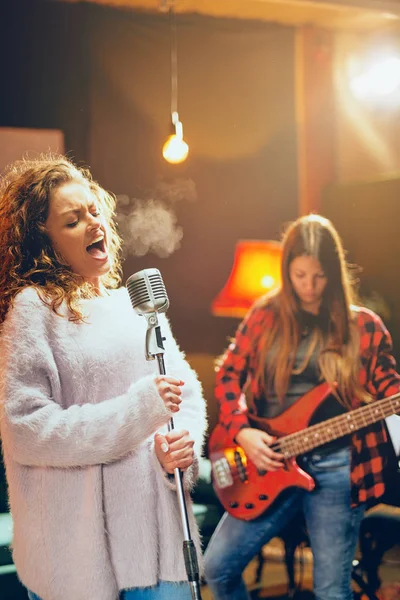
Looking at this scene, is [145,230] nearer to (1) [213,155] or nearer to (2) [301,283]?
(1) [213,155]

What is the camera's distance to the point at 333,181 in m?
2.48

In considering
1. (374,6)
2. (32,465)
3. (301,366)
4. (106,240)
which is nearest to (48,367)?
(32,465)

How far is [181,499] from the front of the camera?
1.52 metres

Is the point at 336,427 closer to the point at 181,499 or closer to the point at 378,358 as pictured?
the point at 378,358

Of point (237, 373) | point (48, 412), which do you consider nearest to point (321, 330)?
point (237, 373)

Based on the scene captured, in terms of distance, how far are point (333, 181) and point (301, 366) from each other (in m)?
0.69

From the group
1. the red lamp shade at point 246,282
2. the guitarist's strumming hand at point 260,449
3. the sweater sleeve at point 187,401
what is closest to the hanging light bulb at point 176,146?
the red lamp shade at point 246,282

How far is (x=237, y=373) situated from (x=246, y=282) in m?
0.31

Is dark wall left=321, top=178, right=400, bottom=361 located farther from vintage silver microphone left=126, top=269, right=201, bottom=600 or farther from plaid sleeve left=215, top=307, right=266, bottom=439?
vintage silver microphone left=126, top=269, right=201, bottom=600

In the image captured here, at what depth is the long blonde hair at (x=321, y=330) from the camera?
2309 millimetres

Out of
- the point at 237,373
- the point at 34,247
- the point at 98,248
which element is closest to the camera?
the point at 34,247

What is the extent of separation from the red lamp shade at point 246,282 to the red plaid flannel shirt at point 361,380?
5 cm

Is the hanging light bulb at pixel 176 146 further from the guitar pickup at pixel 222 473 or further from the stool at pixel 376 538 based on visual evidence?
the stool at pixel 376 538

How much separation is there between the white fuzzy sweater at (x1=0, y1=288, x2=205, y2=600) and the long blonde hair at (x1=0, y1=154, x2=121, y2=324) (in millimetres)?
53
